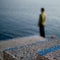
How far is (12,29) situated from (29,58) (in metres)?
14.1

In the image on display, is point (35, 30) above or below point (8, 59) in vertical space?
below

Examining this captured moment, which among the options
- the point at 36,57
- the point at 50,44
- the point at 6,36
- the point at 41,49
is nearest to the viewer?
the point at 36,57

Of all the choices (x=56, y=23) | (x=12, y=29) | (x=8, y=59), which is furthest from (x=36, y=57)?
(x=56, y=23)

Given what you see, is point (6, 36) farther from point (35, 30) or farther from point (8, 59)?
point (8, 59)

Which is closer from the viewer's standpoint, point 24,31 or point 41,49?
point 41,49

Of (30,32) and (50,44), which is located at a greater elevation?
(50,44)

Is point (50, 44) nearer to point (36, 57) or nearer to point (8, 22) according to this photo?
point (36, 57)

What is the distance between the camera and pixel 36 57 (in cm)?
670

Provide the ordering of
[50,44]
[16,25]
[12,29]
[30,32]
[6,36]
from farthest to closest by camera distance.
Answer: [16,25] < [12,29] < [30,32] < [6,36] < [50,44]

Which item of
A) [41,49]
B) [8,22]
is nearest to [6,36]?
[8,22]

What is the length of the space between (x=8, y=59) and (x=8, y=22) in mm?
17231

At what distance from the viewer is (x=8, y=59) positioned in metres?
6.89

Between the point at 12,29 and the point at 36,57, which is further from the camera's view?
the point at 12,29

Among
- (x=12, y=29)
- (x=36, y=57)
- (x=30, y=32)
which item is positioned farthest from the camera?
(x=12, y=29)
